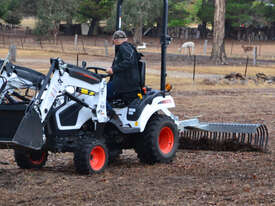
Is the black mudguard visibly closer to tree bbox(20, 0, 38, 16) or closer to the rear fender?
the rear fender

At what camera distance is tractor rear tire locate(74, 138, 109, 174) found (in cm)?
849

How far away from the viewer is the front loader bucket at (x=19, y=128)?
781 centimetres

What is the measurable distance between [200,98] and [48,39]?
168 feet

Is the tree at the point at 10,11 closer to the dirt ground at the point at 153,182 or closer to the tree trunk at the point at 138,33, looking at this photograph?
the tree trunk at the point at 138,33

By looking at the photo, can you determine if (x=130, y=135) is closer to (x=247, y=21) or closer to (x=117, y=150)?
(x=117, y=150)

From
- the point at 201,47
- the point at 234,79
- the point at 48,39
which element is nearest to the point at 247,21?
the point at 201,47

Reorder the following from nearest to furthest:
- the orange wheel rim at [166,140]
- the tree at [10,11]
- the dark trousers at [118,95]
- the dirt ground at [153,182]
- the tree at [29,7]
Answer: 1. the dirt ground at [153,182]
2. the dark trousers at [118,95]
3. the orange wheel rim at [166,140]
4. the tree at [29,7]
5. the tree at [10,11]

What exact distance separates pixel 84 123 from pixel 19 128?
4.74 feet

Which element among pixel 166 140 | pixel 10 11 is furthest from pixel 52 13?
pixel 166 140

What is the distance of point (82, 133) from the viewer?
29.2 ft

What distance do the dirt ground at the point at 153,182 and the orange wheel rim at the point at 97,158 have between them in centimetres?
15

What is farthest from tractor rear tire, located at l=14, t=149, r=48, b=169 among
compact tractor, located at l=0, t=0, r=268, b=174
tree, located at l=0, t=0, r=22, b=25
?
tree, located at l=0, t=0, r=22, b=25

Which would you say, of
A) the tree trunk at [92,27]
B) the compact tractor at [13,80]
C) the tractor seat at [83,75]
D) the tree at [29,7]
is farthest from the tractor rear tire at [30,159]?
the tree at [29,7]

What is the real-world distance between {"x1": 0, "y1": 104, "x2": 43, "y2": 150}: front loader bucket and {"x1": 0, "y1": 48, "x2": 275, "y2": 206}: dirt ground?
55 centimetres
